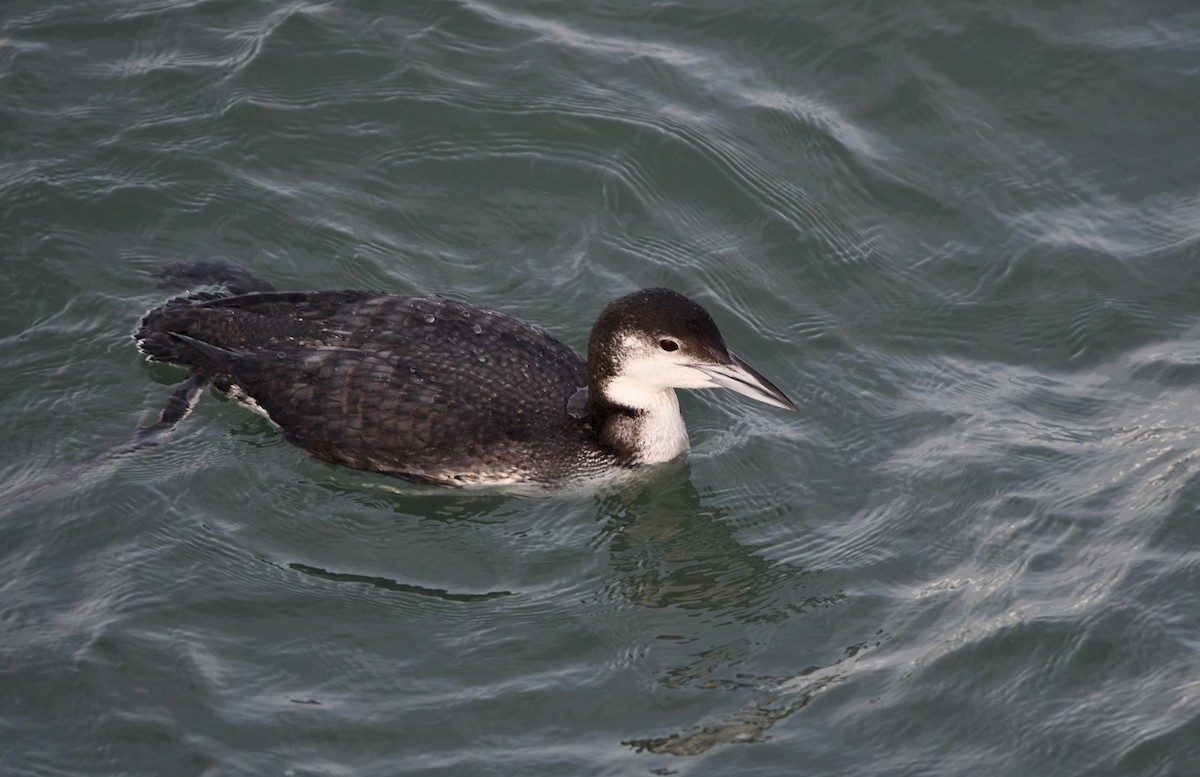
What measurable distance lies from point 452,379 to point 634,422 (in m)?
1.08

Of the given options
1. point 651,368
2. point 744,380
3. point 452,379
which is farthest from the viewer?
point 452,379

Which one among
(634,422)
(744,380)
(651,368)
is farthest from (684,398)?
(744,380)

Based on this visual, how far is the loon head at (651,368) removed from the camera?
28.3ft

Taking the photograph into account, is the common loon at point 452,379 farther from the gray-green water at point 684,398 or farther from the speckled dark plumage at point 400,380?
the gray-green water at point 684,398

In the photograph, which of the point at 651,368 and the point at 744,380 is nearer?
the point at 744,380

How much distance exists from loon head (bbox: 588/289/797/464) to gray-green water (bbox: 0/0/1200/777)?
346 mm

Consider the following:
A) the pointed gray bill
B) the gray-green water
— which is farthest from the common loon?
the gray-green water

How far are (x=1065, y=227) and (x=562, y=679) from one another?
207 inches

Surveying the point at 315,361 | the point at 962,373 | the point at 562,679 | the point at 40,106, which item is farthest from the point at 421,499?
the point at 40,106

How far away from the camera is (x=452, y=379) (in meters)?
8.91

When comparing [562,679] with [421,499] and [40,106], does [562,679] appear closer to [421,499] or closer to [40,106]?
[421,499]

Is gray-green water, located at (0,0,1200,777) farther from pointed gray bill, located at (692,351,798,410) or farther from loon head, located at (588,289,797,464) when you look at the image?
pointed gray bill, located at (692,351,798,410)

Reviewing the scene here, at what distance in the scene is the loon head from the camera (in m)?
8.62

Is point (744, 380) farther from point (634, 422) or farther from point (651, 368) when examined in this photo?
point (634, 422)
